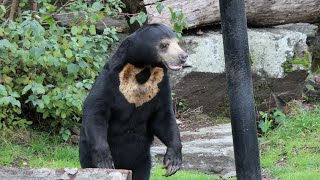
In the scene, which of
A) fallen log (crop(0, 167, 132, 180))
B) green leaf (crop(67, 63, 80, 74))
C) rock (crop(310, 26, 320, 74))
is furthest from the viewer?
rock (crop(310, 26, 320, 74))

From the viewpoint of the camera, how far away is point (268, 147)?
26.7 feet

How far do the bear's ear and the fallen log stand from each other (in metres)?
1.27

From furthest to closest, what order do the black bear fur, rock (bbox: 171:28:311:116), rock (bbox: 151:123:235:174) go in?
rock (bbox: 171:28:311:116), rock (bbox: 151:123:235:174), the black bear fur

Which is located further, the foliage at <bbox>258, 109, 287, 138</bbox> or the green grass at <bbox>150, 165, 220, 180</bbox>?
the foliage at <bbox>258, 109, 287, 138</bbox>

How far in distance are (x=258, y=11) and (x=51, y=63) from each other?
3.53m

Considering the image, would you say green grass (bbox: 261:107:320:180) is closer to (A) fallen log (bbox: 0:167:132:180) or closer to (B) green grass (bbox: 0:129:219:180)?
(B) green grass (bbox: 0:129:219:180)

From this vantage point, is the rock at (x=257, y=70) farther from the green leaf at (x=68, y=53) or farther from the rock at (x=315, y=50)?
the green leaf at (x=68, y=53)

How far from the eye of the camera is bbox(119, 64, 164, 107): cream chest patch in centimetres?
482

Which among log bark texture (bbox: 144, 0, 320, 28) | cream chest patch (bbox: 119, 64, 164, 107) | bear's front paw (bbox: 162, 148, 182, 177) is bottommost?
bear's front paw (bbox: 162, 148, 182, 177)

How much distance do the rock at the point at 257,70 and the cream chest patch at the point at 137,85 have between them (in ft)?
13.4

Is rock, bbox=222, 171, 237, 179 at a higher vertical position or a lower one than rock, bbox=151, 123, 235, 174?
lower

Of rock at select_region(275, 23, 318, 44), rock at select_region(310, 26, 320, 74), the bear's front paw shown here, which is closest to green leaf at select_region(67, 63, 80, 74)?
the bear's front paw

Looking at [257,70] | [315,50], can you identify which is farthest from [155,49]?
[315,50]

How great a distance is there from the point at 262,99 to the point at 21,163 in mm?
3657
